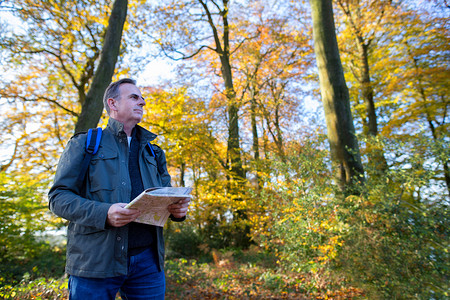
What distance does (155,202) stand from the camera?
162 cm

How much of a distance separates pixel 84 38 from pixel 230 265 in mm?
8561

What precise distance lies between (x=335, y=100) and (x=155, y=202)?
4959 mm

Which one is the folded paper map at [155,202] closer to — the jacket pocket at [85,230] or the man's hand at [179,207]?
the man's hand at [179,207]

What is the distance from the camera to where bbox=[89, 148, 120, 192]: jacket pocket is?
1762 mm

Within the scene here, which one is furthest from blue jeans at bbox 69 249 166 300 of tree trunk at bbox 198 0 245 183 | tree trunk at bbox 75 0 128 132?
tree trunk at bbox 198 0 245 183

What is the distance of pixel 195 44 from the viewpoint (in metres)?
12.3

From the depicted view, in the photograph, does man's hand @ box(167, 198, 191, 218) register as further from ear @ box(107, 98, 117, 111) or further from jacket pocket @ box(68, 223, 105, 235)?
ear @ box(107, 98, 117, 111)

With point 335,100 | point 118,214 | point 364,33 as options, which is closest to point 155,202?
point 118,214

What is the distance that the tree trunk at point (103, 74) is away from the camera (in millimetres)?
4941

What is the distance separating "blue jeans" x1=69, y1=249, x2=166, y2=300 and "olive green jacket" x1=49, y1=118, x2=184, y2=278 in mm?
63

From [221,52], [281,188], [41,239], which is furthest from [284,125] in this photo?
[41,239]

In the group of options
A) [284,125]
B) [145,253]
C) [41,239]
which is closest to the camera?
[145,253]

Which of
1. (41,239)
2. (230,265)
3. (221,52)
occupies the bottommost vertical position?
(230,265)

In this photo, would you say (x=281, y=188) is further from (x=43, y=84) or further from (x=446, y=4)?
(x=43, y=84)
